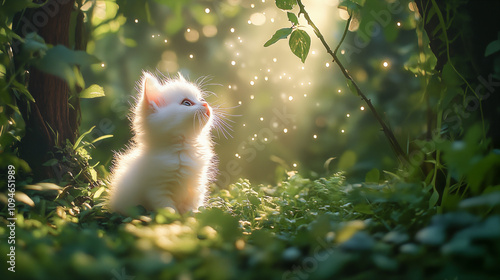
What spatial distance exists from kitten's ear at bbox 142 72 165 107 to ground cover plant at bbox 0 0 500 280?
0.68ft

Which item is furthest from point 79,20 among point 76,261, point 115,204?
point 76,261

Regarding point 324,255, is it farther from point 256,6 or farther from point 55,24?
point 256,6

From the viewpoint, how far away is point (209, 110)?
1531 millimetres

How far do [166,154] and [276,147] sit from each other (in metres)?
1.38

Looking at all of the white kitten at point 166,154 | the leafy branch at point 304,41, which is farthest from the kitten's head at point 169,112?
the leafy branch at point 304,41

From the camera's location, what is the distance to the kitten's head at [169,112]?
1450 millimetres

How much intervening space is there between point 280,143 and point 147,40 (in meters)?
1.22

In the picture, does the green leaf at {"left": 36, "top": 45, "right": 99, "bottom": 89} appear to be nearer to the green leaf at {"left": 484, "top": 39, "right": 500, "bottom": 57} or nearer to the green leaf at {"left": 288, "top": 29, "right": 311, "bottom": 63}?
the green leaf at {"left": 288, "top": 29, "right": 311, "bottom": 63}

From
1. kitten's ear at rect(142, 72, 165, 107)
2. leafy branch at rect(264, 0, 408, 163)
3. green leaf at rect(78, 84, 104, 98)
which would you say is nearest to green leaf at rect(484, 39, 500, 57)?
leafy branch at rect(264, 0, 408, 163)

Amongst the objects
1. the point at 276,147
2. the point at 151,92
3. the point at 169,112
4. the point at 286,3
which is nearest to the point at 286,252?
the point at 286,3

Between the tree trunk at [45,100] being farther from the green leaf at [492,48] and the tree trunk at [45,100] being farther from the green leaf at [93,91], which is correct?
the green leaf at [492,48]

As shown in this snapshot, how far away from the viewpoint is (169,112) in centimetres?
146

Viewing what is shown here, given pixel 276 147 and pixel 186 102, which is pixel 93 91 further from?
pixel 276 147

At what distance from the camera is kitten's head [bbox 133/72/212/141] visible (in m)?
1.45
